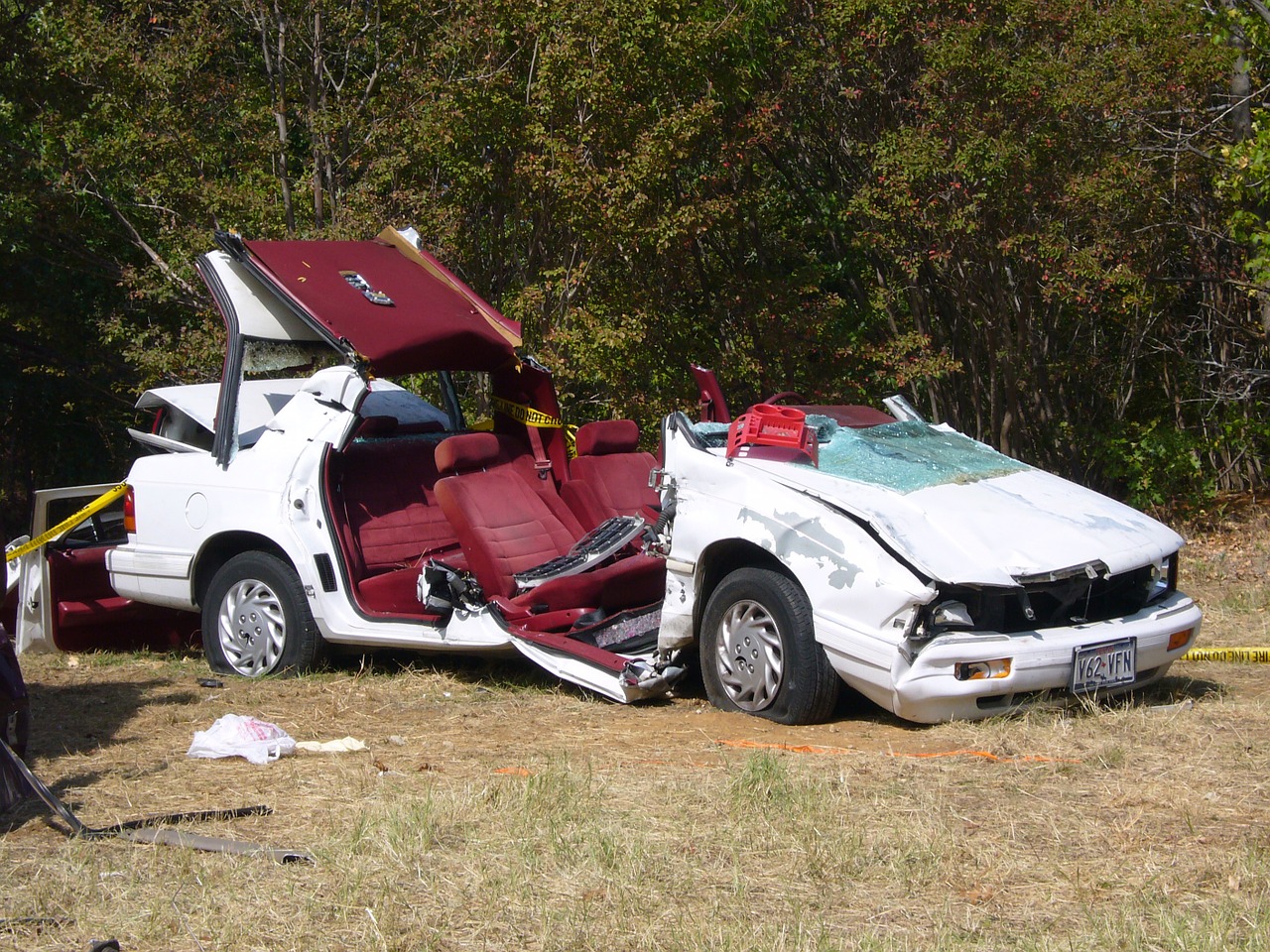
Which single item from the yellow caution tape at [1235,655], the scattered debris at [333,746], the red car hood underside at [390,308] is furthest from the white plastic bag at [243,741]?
the yellow caution tape at [1235,655]

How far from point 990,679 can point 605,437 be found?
10.2 feet

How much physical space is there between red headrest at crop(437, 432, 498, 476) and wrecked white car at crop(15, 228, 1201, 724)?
0.02 meters

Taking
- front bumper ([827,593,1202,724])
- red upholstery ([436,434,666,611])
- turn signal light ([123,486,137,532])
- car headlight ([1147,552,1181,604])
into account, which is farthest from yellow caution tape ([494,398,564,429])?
car headlight ([1147,552,1181,604])

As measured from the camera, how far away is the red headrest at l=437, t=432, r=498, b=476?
23.7ft

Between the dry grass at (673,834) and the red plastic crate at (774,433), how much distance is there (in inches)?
48.0

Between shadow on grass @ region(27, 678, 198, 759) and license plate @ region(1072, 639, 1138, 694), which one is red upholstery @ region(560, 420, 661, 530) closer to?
shadow on grass @ region(27, 678, 198, 759)

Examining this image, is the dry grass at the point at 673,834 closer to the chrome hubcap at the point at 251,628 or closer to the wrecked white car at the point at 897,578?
the wrecked white car at the point at 897,578

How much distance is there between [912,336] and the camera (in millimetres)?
12859

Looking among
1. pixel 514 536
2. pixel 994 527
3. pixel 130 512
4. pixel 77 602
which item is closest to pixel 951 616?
pixel 994 527

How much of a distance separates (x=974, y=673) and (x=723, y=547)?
51.3 inches

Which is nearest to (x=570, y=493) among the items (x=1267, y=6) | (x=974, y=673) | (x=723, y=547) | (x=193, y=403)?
(x=723, y=547)

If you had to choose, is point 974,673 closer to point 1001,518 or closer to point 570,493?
point 1001,518

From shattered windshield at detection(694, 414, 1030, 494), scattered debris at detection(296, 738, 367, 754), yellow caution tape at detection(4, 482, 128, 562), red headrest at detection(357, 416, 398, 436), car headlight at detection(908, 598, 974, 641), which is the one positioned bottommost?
scattered debris at detection(296, 738, 367, 754)

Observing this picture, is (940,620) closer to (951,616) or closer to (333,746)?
(951,616)
